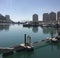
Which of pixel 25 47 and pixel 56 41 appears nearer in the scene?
pixel 25 47

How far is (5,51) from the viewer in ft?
70.8

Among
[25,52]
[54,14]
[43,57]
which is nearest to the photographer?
[43,57]

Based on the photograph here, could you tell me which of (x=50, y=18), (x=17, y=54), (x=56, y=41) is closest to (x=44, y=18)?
(x=50, y=18)

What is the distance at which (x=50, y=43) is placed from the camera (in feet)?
107

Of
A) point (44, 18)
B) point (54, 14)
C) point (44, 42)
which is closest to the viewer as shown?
point (44, 42)

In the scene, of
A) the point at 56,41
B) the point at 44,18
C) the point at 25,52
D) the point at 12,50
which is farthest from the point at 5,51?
the point at 44,18

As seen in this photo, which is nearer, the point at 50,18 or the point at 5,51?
the point at 5,51

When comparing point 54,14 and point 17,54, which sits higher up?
point 54,14

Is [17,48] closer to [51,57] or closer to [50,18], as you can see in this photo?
[51,57]

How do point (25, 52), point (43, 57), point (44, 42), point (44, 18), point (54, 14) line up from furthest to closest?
point (44, 18) < point (54, 14) < point (44, 42) < point (25, 52) < point (43, 57)

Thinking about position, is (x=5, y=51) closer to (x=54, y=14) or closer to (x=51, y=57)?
(x=51, y=57)

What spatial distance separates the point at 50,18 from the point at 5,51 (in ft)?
509

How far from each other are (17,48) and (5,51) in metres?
2.60

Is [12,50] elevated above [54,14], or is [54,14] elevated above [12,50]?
[54,14]
